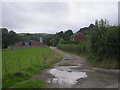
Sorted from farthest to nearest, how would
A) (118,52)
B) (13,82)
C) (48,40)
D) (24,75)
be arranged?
(48,40), (118,52), (24,75), (13,82)

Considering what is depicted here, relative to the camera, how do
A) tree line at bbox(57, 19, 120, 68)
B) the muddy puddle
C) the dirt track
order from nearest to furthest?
the dirt track, the muddy puddle, tree line at bbox(57, 19, 120, 68)

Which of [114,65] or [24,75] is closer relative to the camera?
[24,75]

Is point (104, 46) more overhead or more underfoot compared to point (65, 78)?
more overhead

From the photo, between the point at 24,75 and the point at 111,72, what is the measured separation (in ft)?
21.5

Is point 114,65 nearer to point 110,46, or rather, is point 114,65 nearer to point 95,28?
point 110,46

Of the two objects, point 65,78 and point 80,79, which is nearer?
point 80,79

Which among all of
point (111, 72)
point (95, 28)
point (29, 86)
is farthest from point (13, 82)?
point (95, 28)

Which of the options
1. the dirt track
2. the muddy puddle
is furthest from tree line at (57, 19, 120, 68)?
the muddy puddle

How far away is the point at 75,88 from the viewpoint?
21.2ft

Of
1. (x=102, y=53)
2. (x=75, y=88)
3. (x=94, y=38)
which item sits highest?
(x=94, y=38)

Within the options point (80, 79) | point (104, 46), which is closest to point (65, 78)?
point (80, 79)

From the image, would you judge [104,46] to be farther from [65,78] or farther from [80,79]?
[65,78]

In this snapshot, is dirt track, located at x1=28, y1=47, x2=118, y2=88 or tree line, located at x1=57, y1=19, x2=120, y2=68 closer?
dirt track, located at x1=28, y1=47, x2=118, y2=88

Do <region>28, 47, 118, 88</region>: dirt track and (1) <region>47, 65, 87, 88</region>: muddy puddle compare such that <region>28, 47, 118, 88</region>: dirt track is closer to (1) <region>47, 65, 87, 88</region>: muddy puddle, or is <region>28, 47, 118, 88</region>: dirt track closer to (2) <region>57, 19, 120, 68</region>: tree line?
(1) <region>47, 65, 87, 88</region>: muddy puddle
